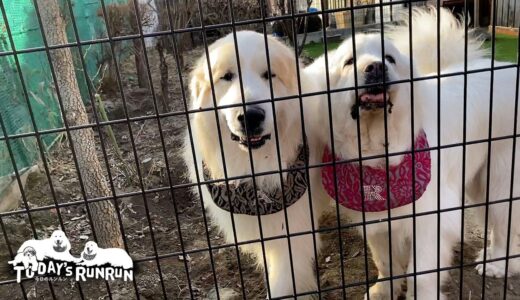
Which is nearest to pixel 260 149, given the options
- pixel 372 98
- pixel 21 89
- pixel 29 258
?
pixel 372 98


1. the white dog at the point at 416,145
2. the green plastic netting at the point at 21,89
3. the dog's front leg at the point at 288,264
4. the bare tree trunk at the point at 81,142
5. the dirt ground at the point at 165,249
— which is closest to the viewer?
the white dog at the point at 416,145

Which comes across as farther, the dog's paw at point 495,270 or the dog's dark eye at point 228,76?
the dog's paw at point 495,270

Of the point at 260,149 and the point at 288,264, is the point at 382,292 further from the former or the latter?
the point at 260,149

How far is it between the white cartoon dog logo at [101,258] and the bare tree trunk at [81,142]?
0.93 meters

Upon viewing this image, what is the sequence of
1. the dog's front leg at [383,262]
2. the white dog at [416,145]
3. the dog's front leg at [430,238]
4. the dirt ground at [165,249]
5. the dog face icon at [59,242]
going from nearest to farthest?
the dog face icon at [59,242], the white dog at [416,145], the dog's front leg at [430,238], the dog's front leg at [383,262], the dirt ground at [165,249]

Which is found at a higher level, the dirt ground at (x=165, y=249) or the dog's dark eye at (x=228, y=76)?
the dog's dark eye at (x=228, y=76)

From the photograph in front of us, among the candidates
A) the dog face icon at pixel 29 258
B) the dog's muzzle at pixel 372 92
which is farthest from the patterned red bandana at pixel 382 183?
the dog face icon at pixel 29 258

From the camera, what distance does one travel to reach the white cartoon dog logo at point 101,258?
1790mm

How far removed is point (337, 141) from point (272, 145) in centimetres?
29

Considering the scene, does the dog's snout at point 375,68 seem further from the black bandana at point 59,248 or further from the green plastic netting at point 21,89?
the green plastic netting at point 21,89

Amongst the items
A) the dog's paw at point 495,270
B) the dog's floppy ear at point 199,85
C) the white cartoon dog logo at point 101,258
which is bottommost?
the dog's paw at point 495,270

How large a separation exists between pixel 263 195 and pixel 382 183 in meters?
0.52

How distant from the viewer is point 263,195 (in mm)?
2158

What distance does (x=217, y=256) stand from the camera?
306cm
